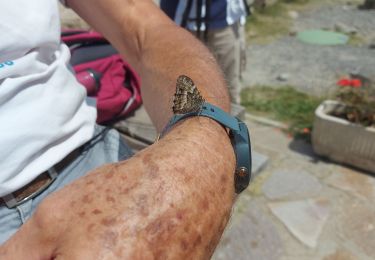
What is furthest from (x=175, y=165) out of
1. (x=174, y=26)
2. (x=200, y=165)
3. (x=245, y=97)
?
(x=245, y=97)

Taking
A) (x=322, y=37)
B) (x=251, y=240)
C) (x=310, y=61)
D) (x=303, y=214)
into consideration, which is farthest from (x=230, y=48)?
(x=322, y=37)

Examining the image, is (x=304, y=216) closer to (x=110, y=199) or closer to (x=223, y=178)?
(x=223, y=178)

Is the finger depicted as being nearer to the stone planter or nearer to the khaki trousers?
the khaki trousers

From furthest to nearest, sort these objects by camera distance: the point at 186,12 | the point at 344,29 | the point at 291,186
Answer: the point at 344,29 → the point at 291,186 → the point at 186,12

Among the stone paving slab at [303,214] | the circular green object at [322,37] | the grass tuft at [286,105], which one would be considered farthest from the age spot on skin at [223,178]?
the circular green object at [322,37]

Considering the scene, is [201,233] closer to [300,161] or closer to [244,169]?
[244,169]

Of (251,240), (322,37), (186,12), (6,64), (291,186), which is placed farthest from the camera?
(322,37)

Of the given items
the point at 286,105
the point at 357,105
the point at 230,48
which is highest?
the point at 230,48
